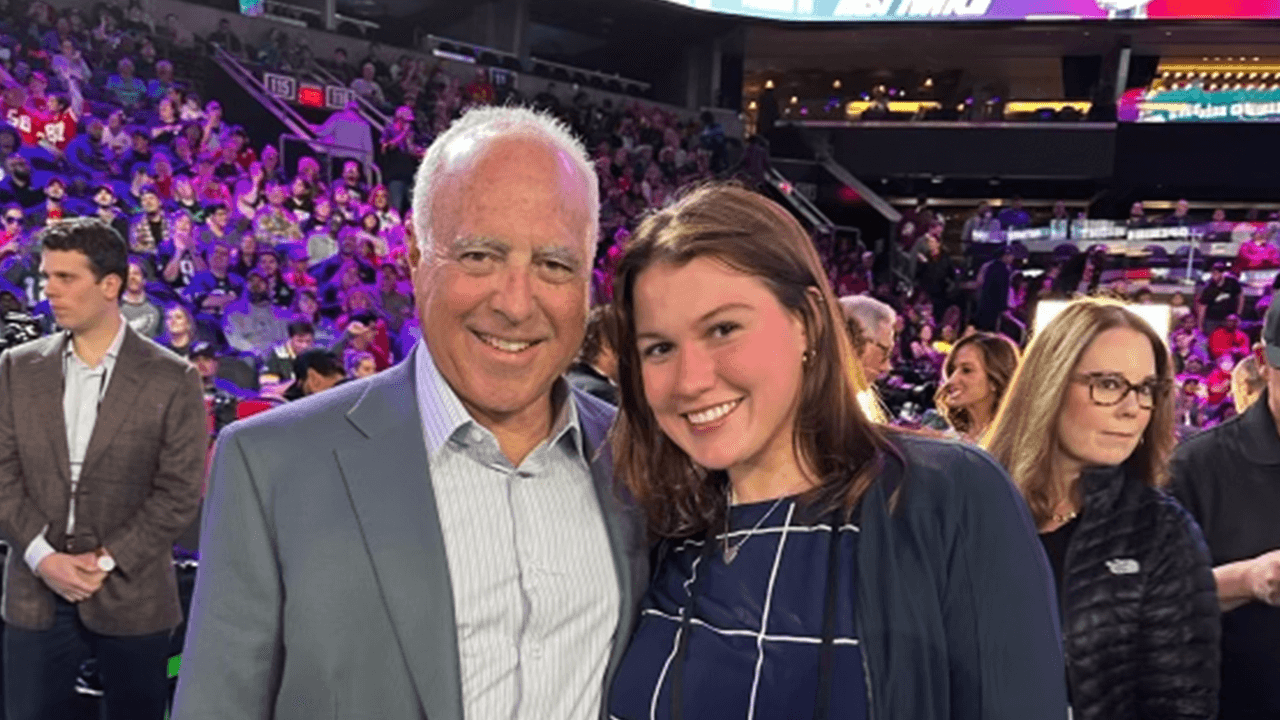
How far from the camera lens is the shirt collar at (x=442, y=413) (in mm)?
1400

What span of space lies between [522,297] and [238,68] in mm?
12554

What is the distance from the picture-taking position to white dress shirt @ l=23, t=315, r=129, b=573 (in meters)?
2.79

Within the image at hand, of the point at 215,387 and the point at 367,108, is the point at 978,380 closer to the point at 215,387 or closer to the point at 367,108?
the point at 215,387

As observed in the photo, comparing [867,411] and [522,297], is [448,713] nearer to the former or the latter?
[522,297]

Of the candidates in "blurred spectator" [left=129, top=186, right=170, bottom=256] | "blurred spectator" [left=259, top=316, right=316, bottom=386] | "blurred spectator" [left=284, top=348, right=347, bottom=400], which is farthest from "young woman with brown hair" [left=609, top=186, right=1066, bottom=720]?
"blurred spectator" [left=129, top=186, right=170, bottom=256]

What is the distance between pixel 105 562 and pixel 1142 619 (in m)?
2.25

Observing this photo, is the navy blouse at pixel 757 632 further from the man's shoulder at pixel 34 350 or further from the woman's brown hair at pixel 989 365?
the woman's brown hair at pixel 989 365

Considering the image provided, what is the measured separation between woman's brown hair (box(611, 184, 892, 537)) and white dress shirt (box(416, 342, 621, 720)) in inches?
4.4

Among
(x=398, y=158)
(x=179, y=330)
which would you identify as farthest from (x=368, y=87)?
Answer: (x=179, y=330)

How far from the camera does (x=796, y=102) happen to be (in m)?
21.9

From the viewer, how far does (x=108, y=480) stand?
279 centimetres

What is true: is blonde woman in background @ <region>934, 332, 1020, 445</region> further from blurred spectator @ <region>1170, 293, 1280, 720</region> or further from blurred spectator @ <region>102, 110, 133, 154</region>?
blurred spectator @ <region>102, 110, 133, 154</region>

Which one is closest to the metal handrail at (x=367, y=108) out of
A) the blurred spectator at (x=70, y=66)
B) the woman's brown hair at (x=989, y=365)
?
the blurred spectator at (x=70, y=66)

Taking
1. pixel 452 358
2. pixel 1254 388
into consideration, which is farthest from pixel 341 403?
pixel 1254 388
